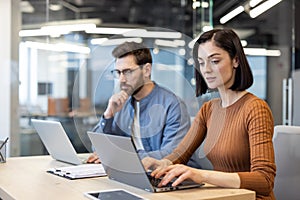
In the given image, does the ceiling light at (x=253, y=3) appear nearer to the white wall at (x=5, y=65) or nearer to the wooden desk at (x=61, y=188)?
the white wall at (x=5, y=65)

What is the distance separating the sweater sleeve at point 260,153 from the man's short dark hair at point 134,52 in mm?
518

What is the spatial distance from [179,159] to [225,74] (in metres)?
0.37

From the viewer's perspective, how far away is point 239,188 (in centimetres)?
124

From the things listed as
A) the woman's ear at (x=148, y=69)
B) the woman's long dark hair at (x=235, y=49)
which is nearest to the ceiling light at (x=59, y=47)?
the woman's ear at (x=148, y=69)

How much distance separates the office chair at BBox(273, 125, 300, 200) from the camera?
5.63 ft

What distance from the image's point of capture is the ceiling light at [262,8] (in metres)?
4.45

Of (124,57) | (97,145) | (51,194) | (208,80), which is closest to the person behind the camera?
(51,194)

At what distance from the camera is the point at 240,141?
149 centimetres

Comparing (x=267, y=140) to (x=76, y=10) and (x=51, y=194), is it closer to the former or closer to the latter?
→ (x=51, y=194)

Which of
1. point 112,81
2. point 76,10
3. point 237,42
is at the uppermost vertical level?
point 76,10

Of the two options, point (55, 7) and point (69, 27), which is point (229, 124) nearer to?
point (55, 7)

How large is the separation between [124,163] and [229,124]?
1.57 feet

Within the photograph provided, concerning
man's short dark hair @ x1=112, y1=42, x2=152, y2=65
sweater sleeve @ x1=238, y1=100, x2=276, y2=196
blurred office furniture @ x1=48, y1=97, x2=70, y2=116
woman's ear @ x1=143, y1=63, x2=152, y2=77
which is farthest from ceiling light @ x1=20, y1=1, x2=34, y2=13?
sweater sleeve @ x1=238, y1=100, x2=276, y2=196

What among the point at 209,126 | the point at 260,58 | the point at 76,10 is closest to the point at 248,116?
the point at 209,126
